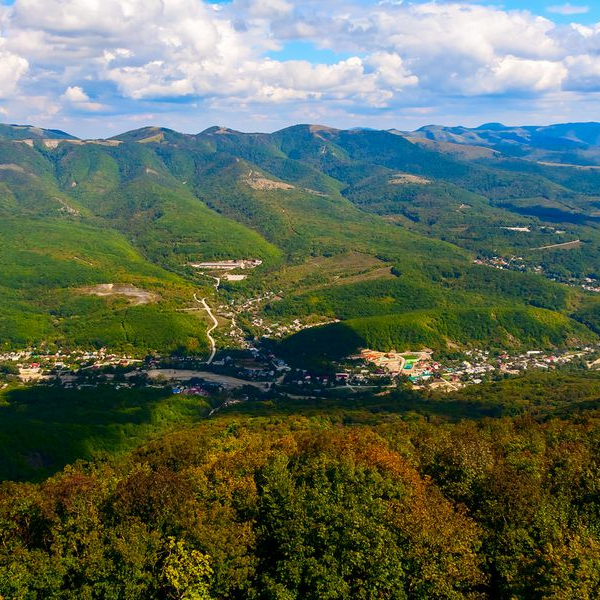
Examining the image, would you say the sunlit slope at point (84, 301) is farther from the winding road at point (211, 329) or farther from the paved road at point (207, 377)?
the paved road at point (207, 377)

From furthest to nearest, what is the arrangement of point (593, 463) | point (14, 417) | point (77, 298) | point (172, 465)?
point (77, 298)
point (14, 417)
point (172, 465)
point (593, 463)

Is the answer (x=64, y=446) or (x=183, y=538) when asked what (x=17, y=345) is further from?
(x=183, y=538)

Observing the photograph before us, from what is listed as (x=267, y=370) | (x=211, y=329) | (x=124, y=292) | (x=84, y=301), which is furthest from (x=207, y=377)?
(x=124, y=292)

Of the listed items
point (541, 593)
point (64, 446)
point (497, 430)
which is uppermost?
point (541, 593)

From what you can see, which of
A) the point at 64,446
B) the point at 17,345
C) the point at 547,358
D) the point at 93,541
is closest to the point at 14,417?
the point at 64,446

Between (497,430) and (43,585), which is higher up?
(43,585)

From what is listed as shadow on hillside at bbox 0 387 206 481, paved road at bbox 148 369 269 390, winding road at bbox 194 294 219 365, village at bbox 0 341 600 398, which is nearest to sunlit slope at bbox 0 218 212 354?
winding road at bbox 194 294 219 365

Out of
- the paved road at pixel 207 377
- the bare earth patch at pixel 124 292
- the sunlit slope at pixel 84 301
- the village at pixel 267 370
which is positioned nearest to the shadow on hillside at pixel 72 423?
the village at pixel 267 370

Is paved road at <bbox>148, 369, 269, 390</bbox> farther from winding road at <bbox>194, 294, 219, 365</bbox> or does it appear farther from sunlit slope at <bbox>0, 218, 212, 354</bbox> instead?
Result: sunlit slope at <bbox>0, 218, 212, 354</bbox>
